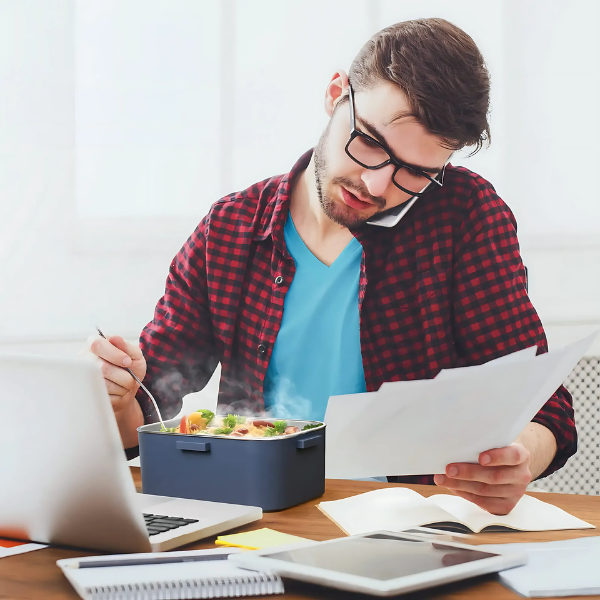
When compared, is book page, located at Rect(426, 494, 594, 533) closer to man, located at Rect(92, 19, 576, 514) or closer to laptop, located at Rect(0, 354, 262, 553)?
laptop, located at Rect(0, 354, 262, 553)

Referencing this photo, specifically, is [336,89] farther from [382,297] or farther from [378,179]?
[382,297]

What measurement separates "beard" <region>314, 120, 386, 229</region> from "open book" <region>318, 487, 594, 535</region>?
0.71 meters

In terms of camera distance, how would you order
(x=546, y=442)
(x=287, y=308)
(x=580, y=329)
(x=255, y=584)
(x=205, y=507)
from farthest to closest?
(x=580, y=329) < (x=287, y=308) < (x=546, y=442) < (x=205, y=507) < (x=255, y=584)

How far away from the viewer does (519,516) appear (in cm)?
90

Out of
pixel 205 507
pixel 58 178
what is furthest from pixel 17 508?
pixel 58 178

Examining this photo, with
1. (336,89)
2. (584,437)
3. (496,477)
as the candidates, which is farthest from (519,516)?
(584,437)

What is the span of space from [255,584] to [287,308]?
1.06 metres

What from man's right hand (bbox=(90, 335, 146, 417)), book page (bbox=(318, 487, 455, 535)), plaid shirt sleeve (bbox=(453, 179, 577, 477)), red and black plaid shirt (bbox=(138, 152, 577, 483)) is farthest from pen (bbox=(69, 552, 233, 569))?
plaid shirt sleeve (bbox=(453, 179, 577, 477))

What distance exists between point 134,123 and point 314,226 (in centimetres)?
109

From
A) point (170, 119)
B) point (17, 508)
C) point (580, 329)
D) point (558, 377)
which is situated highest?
point (170, 119)

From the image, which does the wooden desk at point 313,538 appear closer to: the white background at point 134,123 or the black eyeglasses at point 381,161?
the black eyeglasses at point 381,161

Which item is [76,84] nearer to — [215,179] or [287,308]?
[215,179]

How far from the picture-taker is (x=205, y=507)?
34.3 inches

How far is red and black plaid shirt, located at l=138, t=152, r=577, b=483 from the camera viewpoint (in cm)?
154
